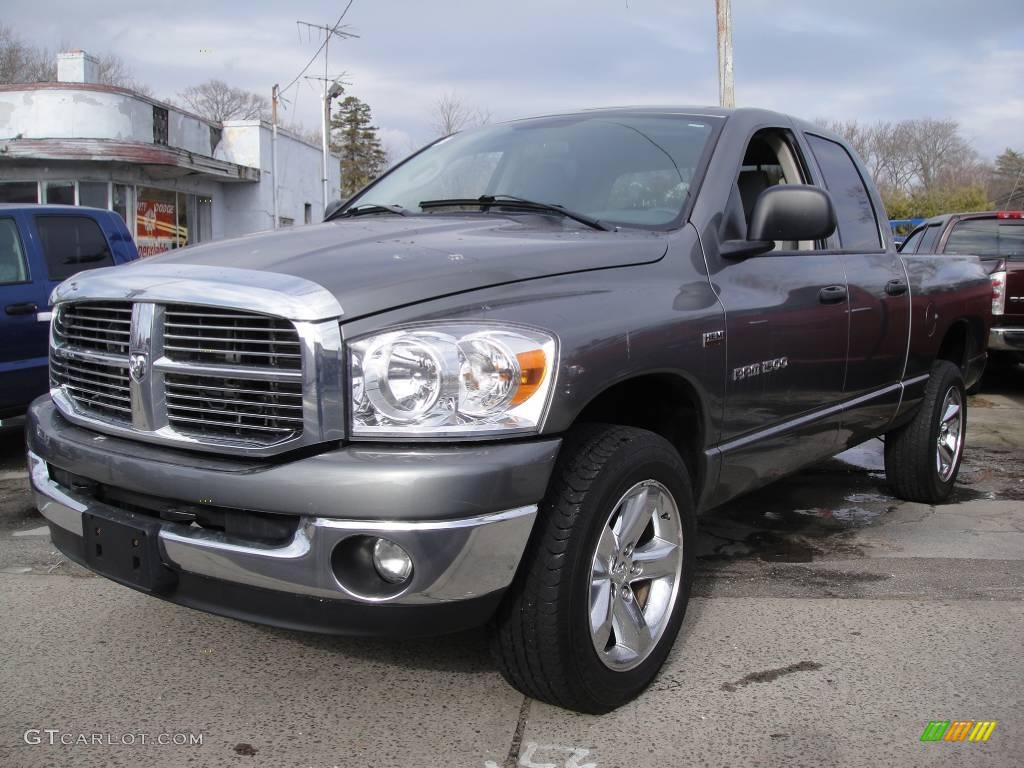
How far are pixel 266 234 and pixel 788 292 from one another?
6.15 feet

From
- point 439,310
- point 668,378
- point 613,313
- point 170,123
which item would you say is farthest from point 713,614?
point 170,123

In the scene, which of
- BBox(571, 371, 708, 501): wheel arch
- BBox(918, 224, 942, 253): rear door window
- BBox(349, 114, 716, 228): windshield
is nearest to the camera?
BBox(571, 371, 708, 501): wheel arch

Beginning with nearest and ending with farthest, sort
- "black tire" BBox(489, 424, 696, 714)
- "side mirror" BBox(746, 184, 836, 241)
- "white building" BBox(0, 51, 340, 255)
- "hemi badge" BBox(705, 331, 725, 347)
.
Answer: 1. "black tire" BBox(489, 424, 696, 714)
2. "hemi badge" BBox(705, 331, 725, 347)
3. "side mirror" BBox(746, 184, 836, 241)
4. "white building" BBox(0, 51, 340, 255)

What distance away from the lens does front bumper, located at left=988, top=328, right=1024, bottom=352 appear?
8914mm

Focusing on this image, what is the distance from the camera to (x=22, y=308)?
20.6 ft

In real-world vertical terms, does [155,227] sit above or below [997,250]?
above

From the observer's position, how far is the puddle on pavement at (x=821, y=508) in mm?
4449

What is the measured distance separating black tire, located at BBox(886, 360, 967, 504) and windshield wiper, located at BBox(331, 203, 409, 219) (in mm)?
2916

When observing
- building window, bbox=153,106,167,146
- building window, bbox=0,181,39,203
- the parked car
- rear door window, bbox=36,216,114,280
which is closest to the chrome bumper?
rear door window, bbox=36,216,114,280

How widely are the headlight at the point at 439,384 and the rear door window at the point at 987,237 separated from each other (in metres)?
8.74

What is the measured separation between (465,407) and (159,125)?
20.2m

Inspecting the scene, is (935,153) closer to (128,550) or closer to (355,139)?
(355,139)

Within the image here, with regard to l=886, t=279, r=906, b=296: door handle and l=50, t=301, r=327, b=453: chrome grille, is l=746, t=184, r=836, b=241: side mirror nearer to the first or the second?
l=886, t=279, r=906, b=296: door handle

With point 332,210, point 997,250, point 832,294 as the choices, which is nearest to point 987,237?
point 997,250
